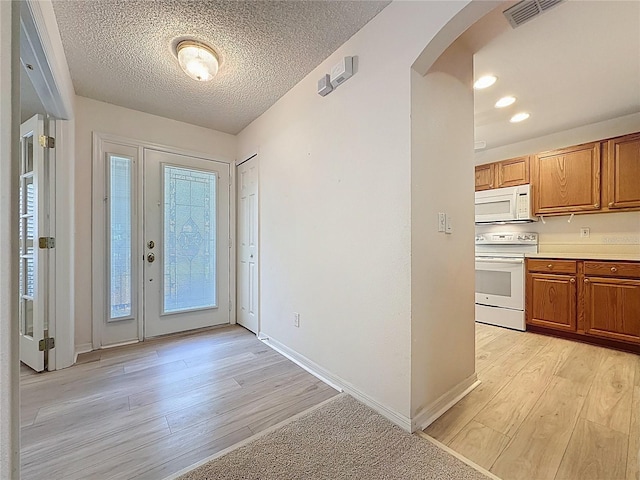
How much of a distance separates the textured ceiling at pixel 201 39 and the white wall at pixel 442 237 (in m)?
0.71

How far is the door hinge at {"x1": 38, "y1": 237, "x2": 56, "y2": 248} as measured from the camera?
2.23 m

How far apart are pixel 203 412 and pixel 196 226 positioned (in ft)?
7.16

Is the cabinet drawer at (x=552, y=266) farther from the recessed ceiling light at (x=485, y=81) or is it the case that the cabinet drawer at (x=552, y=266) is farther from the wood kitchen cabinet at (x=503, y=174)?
the recessed ceiling light at (x=485, y=81)

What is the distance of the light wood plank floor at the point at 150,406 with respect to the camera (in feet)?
4.43

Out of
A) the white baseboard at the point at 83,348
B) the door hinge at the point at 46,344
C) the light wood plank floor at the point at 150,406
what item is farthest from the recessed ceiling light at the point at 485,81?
the white baseboard at the point at 83,348

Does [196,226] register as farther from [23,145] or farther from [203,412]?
[203,412]

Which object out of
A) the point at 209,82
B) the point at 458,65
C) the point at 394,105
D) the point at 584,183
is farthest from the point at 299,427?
the point at 584,183

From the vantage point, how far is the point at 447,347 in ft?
5.84

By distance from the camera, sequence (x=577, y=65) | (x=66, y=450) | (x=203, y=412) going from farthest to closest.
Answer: (x=577, y=65) < (x=203, y=412) < (x=66, y=450)

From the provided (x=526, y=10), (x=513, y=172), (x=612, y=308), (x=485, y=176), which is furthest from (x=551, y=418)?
(x=485, y=176)

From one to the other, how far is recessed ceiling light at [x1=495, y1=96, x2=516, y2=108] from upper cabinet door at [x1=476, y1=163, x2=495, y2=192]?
121 centimetres

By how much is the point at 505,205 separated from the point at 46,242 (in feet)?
16.3

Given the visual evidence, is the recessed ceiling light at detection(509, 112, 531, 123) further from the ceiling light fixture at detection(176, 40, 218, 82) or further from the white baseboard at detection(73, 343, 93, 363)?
the white baseboard at detection(73, 343, 93, 363)

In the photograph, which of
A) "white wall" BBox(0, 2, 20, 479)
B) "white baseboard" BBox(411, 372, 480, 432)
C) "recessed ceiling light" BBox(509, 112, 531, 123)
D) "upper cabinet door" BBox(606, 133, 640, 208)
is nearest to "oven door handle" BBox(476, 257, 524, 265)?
"upper cabinet door" BBox(606, 133, 640, 208)
